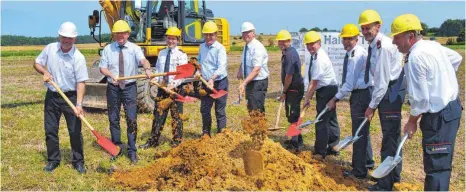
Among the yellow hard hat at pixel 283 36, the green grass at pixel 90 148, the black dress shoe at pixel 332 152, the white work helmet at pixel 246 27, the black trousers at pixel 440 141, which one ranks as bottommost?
the black dress shoe at pixel 332 152

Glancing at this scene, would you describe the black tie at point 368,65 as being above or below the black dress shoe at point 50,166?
above

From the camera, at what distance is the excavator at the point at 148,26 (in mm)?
8672

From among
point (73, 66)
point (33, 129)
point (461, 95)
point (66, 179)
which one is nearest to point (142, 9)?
point (33, 129)

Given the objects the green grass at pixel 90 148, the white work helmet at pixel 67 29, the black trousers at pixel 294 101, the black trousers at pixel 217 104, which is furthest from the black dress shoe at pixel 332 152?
the white work helmet at pixel 67 29

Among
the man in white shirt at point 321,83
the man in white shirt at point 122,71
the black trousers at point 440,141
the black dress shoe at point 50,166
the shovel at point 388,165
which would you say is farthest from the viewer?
the man in white shirt at point 321,83

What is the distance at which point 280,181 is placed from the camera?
4.48m

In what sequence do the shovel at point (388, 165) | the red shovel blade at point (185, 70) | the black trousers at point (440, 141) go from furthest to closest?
the red shovel blade at point (185, 70)
the shovel at point (388, 165)
the black trousers at point (440, 141)

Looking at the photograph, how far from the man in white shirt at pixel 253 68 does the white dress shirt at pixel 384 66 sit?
84.1 inches

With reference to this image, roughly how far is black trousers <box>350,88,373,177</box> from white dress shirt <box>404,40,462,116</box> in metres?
1.36

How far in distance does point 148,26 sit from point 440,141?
6573 mm

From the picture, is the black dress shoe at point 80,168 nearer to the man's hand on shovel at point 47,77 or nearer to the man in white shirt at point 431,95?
the man's hand on shovel at point 47,77

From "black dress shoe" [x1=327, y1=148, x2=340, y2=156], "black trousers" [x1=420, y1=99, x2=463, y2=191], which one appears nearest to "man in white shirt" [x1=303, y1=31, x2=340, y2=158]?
"black dress shoe" [x1=327, y1=148, x2=340, y2=156]

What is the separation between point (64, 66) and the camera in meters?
5.11

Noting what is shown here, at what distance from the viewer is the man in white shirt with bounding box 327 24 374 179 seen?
16.5 feet
